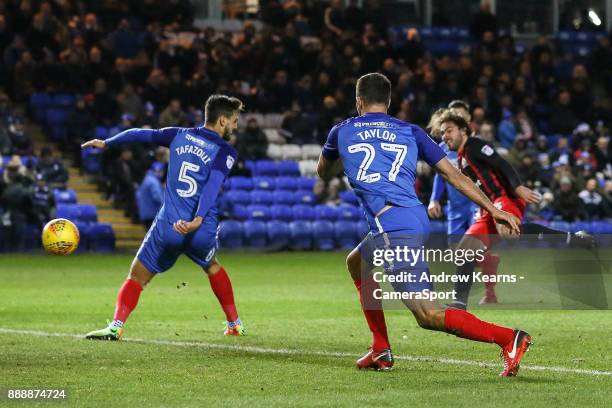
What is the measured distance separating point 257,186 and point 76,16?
5746 mm

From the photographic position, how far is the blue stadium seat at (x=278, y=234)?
2647 centimetres

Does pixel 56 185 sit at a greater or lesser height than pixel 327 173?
lesser

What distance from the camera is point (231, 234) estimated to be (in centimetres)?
2619

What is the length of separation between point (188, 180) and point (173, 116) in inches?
620

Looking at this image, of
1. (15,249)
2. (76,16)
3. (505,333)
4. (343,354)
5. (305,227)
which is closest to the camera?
(505,333)

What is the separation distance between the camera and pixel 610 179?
2952 cm

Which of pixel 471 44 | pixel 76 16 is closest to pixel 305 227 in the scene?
pixel 76 16

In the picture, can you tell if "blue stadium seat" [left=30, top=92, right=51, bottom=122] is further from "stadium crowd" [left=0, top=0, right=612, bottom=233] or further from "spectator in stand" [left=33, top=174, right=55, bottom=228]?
"spectator in stand" [left=33, top=174, right=55, bottom=228]

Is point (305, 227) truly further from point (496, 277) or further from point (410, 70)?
point (496, 277)

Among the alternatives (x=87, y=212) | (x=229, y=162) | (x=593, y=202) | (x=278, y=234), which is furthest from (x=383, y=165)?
(x=593, y=202)

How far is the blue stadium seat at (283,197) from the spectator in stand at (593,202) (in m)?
6.31

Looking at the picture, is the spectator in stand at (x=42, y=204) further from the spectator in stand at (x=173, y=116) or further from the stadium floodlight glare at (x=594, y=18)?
the stadium floodlight glare at (x=594, y=18)

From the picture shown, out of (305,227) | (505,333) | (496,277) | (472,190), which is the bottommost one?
(305,227)

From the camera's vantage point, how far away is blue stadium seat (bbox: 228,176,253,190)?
27.4 m
